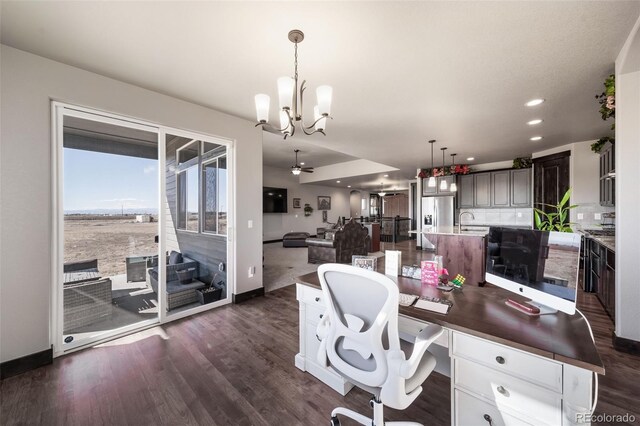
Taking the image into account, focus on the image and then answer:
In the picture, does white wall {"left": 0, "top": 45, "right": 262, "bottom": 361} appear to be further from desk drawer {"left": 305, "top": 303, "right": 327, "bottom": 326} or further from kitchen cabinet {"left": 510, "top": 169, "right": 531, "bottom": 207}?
kitchen cabinet {"left": 510, "top": 169, "right": 531, "bottom": 207}

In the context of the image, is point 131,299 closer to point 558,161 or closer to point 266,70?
point 266,70

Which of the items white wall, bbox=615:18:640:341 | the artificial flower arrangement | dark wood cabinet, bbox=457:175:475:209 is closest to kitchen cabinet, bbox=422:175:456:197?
the artificial flower arrangement

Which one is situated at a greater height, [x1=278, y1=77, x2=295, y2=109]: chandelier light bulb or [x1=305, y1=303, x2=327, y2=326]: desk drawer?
[x1=278, y1=77, x2=295, y2=109]: chandelier light bulb

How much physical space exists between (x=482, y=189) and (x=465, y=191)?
0.42 m

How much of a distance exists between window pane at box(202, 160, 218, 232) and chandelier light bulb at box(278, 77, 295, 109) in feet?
7.25

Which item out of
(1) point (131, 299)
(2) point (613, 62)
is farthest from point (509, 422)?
(1) point (131, 299)

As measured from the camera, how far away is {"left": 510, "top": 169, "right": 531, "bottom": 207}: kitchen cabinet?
6234mm

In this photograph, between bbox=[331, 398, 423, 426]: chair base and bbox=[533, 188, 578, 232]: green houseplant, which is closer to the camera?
bbox=[331, 398, 423, 426]: chair base

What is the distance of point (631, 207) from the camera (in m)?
2.23

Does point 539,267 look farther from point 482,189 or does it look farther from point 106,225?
point 482,189

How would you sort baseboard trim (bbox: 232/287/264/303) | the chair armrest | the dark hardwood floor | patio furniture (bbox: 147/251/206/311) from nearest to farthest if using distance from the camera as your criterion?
the chair armrest < the dark hardwood floor < patio furniture (bbox: 147/251/206/311) < baseboard trim (bbox: 232/287/264/303)

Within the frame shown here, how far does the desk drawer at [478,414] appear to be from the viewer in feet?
3.71

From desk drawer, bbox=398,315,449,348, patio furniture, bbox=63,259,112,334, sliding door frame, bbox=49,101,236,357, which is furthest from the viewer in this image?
patio furniture, bbox=63,259,112,334

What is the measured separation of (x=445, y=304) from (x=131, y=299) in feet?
10.8
